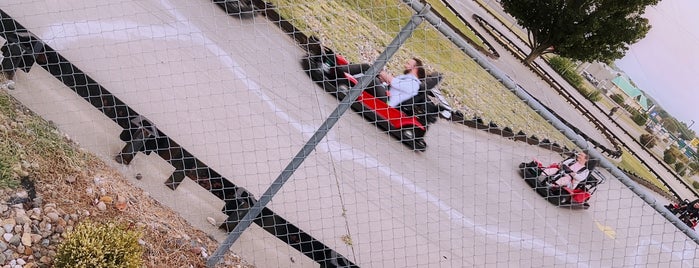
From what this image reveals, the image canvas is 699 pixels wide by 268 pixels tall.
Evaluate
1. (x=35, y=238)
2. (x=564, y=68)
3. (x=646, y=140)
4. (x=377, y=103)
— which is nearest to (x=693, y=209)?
(x=377, y=103)

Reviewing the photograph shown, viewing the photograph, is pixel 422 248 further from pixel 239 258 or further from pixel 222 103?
pixel 222 103

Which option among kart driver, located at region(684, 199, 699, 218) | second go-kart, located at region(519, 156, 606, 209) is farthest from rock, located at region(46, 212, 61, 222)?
kart driver, located at region(684, 199, 699, 218)

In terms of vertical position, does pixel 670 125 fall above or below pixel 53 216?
above

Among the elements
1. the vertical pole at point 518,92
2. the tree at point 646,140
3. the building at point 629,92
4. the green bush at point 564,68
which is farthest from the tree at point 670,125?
the vertical pole at point 518,92

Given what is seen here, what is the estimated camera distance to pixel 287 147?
7051 millimetres

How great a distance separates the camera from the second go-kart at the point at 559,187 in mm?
9536

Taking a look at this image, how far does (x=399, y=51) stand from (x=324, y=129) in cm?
1007

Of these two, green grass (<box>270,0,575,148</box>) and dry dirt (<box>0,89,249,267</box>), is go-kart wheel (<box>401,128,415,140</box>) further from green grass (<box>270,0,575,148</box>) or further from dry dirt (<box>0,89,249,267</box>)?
dry dirt (<box>0,89,249,267</box>)

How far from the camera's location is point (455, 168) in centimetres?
903

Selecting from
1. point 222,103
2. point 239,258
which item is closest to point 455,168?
point 222,103

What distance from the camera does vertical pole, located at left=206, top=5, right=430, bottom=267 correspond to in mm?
3796

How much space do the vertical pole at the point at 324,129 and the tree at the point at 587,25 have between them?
20643 mm

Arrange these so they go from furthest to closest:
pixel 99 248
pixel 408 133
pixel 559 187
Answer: pixel 559 187
pixel 408 133
pixel 99 248

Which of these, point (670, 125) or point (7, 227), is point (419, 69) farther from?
point (670, 125)
